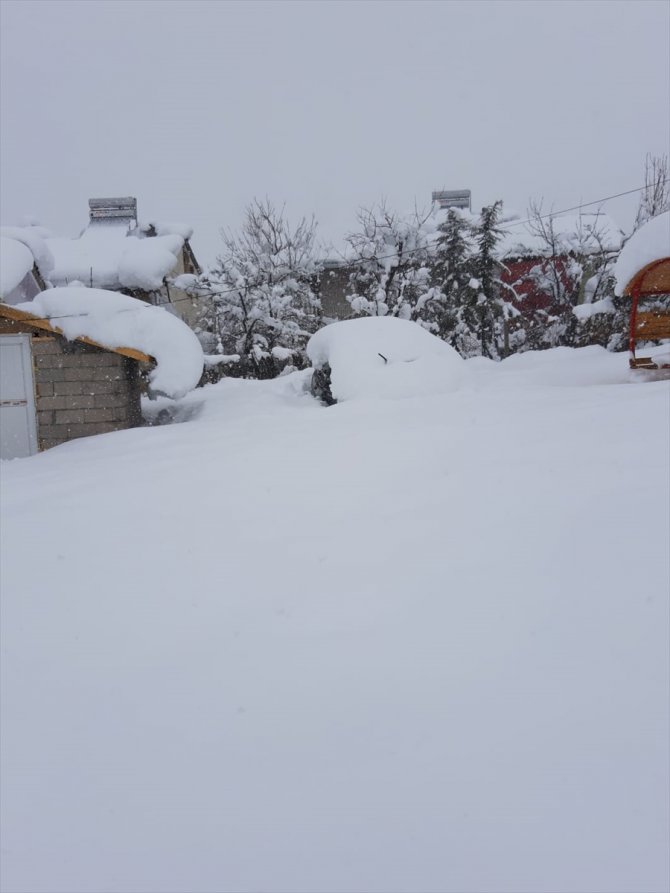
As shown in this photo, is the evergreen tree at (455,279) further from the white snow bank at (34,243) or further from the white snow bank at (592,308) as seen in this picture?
the white snow bank at (34,243)

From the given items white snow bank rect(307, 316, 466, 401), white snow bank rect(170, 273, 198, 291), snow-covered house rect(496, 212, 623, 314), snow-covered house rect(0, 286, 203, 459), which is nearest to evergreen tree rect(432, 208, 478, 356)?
snow-covered house rect(496, 212, 623, 314)

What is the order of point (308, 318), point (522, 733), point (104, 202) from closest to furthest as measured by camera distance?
point (522, 733) → point (308, 318) → point (104, 202)

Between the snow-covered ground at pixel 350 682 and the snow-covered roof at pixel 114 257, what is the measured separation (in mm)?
15266

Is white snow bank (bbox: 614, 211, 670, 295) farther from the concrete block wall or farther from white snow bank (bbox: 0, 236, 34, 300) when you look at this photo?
white snow bank (bbox: 0, 236, 34, 300)

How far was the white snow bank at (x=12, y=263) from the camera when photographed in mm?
11898

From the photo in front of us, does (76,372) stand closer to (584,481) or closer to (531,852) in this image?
(584,481)

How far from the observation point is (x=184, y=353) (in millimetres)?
12141

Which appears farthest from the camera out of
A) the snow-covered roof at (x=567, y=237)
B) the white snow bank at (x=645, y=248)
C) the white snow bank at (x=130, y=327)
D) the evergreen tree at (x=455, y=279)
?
the snow-covered roof at (x=567, y=237)

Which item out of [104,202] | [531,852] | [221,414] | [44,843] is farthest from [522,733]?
[104,202]

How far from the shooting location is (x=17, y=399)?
1167cm

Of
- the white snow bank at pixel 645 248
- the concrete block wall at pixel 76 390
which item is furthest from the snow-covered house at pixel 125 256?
the white snow bank at pixel 645 248

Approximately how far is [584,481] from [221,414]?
26.7ft

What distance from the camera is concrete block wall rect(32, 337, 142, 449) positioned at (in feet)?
38.3

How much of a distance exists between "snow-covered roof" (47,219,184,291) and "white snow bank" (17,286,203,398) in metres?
7.44
